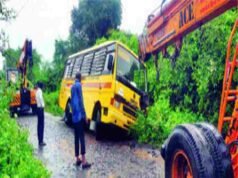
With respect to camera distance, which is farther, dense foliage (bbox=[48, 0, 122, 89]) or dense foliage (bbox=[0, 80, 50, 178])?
dense foliage (bbox=[48, 0, 122, 89])

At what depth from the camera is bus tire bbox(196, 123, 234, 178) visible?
5344 mm

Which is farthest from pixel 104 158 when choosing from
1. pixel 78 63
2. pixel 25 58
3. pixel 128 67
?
pixel 25 58

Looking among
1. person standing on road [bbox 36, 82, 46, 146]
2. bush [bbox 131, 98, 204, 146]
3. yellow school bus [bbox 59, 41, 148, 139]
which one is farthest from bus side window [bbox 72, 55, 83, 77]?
person standing on road [bbox 36, 82, 46, 146]

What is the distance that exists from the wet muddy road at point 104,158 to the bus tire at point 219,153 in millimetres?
4161

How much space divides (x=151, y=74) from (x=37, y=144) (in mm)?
6077

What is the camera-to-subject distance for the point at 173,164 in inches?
251

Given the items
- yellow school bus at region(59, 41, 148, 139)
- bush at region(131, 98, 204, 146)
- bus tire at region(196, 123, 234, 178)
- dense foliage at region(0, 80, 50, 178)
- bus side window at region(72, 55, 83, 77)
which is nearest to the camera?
bus tire at region(196, 123, 234, 178)

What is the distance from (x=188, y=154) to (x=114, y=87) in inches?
347

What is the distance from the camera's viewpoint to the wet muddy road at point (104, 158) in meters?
10.1

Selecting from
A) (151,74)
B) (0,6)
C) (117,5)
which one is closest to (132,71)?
(151,74)

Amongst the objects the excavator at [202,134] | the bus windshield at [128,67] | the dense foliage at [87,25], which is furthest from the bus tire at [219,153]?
the dense foliage at [87,25]

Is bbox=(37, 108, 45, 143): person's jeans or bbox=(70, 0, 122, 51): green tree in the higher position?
bbox=(70, 0, 122, 51): green tree

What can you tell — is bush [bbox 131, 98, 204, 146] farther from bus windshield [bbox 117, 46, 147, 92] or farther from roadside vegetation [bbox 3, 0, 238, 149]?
bus windshield [bbox 117, 46, 147, 92]

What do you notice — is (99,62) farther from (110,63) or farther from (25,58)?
(25,58)
